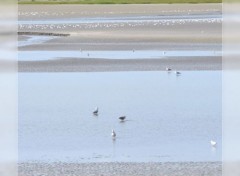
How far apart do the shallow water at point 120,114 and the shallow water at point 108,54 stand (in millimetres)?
4021

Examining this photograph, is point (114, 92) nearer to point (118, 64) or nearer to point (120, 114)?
point (120, 114)

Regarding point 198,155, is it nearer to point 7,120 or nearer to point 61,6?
point 7,120

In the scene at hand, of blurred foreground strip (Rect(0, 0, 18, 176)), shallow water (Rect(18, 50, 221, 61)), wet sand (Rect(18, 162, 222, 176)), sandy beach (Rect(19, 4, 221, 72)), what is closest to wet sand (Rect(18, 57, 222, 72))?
sandy beach (Rect(19, 4, 221, 72))

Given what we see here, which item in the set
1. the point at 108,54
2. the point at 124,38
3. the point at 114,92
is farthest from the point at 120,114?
the point at 124,38

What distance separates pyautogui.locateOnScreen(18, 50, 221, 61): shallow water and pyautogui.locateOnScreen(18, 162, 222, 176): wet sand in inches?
509

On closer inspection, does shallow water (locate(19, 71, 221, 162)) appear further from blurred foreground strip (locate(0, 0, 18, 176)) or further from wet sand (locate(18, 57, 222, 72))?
wet sand (locate(18, 57, 222, 72))

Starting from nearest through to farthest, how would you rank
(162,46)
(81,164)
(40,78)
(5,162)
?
(5,162) → (81,164) → (40,78) → (162,46)

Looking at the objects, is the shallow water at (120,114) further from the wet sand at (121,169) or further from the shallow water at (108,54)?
the shallow water at (108,54)

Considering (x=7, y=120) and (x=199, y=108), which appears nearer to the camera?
(x=7, y=120)

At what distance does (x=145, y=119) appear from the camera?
14219 mm

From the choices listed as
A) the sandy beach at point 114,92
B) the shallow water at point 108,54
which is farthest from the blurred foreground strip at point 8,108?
the shallow water at point 108,54

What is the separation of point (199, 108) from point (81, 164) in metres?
4.30

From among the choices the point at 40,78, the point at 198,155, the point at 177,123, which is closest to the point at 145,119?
the point at 177,123

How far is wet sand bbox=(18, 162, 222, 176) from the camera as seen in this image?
10617 millimetres
